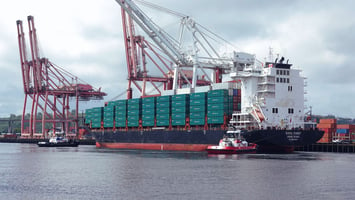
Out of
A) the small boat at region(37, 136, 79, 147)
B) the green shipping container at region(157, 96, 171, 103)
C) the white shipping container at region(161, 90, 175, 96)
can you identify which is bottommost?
the small boat at region(37, 136, 79, 147)

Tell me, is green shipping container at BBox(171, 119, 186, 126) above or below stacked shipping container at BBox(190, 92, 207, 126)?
below

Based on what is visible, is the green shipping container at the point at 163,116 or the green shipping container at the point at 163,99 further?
the green shipping container at the point at 163,99

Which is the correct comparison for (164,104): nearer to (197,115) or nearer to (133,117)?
(197,115)

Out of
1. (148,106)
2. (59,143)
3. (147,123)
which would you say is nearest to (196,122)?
(147,123)

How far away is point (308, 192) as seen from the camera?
Result: 31672 mm

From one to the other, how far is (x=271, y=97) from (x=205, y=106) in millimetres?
8749

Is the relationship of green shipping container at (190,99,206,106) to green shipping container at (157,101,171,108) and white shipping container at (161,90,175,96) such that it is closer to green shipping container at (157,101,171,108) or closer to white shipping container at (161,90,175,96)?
green shipping container at (157,101,171,108)

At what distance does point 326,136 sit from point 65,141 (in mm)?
46449

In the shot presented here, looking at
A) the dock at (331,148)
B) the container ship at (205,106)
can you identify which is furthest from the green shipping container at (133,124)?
the dock at (331,148)

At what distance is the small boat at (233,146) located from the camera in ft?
203

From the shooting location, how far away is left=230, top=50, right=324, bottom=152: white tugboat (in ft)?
209

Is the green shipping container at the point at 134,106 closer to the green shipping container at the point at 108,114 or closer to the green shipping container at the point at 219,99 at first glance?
the green shipping container at the point at 108,114

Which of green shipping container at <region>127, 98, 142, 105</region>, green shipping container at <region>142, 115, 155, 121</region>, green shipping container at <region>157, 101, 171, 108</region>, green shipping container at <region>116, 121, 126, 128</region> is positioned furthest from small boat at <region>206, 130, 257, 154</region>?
green shipping container at <region>116, 121, 126, 128</region>

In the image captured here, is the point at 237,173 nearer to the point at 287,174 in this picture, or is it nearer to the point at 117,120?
the point at 287,174
